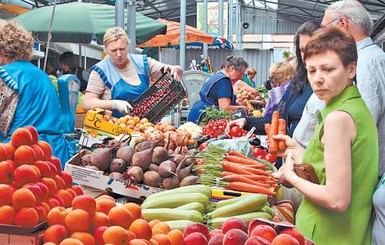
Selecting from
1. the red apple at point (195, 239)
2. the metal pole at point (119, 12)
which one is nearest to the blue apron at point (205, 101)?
the metal pole at point (119, 12)

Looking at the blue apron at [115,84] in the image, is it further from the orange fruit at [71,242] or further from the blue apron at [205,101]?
the orange fruit at [71,242]

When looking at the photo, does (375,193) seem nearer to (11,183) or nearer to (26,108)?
(11,183)

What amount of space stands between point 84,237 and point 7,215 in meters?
0.32

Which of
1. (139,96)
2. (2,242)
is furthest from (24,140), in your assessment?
(139,96)

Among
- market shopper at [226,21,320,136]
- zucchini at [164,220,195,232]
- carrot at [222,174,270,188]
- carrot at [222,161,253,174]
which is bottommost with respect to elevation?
carrot at [222,174,270,188]

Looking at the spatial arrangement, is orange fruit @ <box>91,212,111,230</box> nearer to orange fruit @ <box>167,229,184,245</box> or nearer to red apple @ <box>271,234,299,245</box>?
orange fruit @ <box>167,229,184,245</box>

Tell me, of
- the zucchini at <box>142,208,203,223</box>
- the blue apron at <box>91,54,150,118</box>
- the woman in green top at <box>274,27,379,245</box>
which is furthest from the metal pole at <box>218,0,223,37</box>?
the woman in green top at <box>274,27,379,245</box>

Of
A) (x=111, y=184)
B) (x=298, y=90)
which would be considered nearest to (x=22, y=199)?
(x=111, y=184)

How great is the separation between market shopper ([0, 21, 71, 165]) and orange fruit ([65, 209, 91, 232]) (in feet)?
8.66

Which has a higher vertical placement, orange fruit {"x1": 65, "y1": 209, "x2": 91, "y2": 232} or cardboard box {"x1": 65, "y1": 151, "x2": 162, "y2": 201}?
orange fruit {"x1": 65, "y1": 209, "x2": 91, "y2": 232}

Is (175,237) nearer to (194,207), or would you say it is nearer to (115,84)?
(194,207)

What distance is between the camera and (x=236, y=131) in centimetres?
554

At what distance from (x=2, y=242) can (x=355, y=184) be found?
58.5 inches

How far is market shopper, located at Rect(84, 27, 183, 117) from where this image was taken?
5500mm
